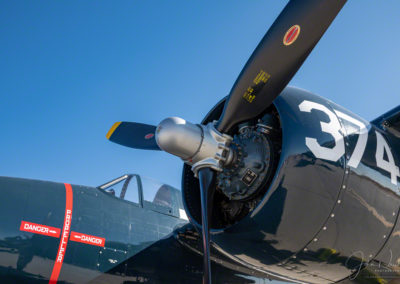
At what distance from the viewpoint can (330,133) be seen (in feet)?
13.7

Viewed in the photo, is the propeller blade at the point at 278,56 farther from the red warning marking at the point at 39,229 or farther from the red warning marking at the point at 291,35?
the red warning marking at the point at 39,229

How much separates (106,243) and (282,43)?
350 centimetres

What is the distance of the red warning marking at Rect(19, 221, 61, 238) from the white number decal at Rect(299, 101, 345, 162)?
3325mm

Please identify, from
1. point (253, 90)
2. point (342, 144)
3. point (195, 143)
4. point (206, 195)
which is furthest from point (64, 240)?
point (342, 144)

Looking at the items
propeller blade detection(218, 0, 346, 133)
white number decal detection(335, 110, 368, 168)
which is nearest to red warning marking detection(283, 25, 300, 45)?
propeller blade detection(218, 0, 346, 133)

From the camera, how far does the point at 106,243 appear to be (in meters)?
5.08

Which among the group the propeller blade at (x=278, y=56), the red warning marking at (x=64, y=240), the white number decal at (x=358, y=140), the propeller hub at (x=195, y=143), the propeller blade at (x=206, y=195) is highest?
the propeller blade at (x=278, y=56)

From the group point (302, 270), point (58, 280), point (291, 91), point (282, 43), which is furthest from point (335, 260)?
point (58, 280)

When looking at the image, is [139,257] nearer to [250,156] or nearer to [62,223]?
[62,223]

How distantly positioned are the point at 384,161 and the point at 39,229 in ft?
14.2

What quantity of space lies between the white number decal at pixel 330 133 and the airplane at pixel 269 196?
0.01 m

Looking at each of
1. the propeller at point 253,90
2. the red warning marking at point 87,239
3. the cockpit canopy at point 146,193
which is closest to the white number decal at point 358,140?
the propeller at point 253,90

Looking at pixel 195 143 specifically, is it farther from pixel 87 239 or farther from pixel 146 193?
pixel 146 193

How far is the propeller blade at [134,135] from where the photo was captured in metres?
5.96
